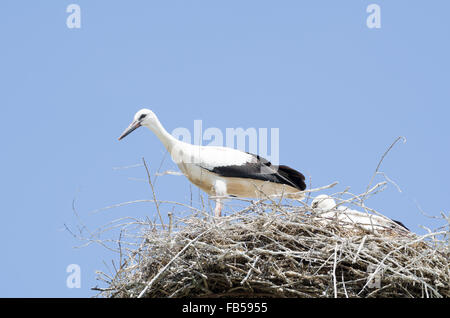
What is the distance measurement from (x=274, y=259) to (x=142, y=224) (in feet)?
2.71

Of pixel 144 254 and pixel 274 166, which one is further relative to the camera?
pixel 274 166

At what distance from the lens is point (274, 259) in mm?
4023

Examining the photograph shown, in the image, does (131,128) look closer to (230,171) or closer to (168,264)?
(230,171)

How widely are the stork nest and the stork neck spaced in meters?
2.39

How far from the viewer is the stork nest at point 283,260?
3953 millimetres

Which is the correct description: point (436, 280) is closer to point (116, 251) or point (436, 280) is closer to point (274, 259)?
point (274, 259)

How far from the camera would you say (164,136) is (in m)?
6.67

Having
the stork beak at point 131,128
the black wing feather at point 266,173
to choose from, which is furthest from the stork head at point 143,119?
the black wing feather at point 266,173

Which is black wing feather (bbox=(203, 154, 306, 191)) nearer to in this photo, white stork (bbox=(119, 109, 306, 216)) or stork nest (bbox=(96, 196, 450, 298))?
white stork (bbox=(119, 109, 306, 216))

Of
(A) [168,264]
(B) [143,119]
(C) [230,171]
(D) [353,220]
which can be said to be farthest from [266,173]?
(A) [168,264]

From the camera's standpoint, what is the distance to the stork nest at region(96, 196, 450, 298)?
395cm

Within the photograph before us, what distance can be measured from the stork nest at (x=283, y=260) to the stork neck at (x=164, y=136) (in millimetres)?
2388

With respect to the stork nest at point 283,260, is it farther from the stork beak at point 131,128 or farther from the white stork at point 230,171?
the stork beak at point 131,128
